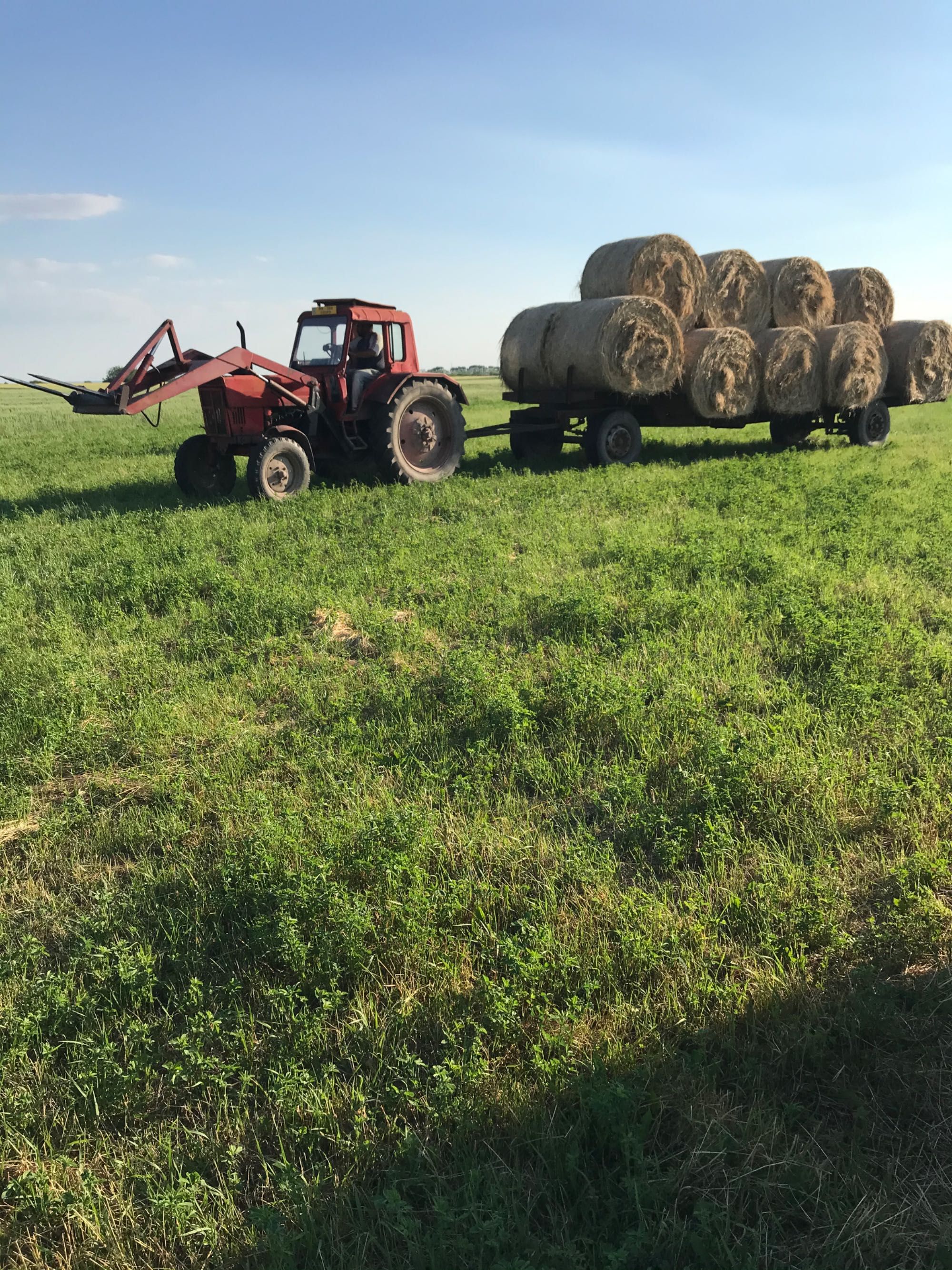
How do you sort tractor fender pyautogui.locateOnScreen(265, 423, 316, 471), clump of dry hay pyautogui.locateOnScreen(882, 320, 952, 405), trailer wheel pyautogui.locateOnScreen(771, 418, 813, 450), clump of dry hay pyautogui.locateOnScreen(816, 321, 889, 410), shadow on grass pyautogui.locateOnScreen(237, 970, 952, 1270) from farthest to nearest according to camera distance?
trailer wheel pyautogui.locateOnScreen(771, 418, 813, 450)
clump of dry hay pyautogui.locateOnScreen(882, 320, 952, 405)
clump of dry hay pyautogui.locateOnScreen(816, 321, 889, 410)
tractor fender pyautogui.locateOnScreen(265, 423, 316, 471)
shadow on grass pyautogui.locateOnScreen(237, 970, 952, 1270)

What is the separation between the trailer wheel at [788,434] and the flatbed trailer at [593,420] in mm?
1008

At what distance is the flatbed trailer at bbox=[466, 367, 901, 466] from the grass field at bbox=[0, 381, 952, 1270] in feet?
22.7

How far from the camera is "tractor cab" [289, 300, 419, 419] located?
11.2 meters

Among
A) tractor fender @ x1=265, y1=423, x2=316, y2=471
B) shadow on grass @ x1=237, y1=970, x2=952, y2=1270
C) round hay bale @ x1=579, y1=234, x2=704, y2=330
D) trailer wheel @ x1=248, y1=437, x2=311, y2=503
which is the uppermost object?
round hay bale @ x1=579, y1=234, x2=704, y2=330

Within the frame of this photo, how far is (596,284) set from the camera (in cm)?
1295

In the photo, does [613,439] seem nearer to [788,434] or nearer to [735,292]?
[735,292]

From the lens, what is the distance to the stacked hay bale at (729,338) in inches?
480

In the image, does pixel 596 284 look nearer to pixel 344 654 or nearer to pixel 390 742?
pixel 344 654

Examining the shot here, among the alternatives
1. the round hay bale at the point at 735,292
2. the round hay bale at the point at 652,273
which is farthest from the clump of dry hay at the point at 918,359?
the round hay bale at the point at 652,273

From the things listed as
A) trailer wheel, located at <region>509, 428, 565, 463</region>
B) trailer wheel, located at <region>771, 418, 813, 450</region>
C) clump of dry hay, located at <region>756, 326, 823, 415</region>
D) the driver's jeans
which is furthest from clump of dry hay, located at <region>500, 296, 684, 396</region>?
trailer wheel, located at <region>771, 418, 813, 450</region>

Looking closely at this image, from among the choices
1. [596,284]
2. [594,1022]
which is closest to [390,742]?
[594,1022]

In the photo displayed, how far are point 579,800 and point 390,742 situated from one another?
1.07 meters

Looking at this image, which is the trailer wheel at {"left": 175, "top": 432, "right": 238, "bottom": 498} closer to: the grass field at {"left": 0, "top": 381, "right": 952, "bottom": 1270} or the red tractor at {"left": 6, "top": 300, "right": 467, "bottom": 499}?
the red tractor at {"left": 6, "top": 300, "right": 467, "bottom": 499}

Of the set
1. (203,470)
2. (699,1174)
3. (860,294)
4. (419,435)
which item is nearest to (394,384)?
(419,435)
